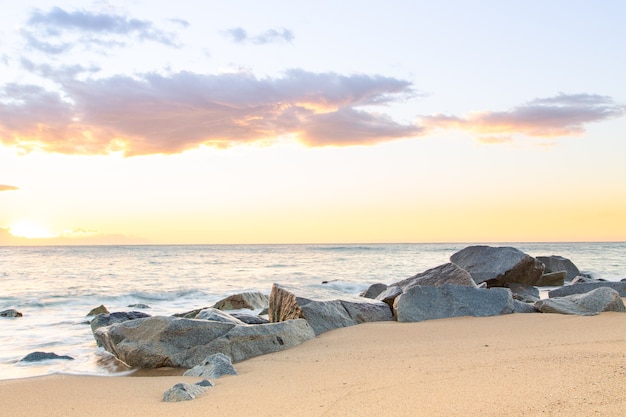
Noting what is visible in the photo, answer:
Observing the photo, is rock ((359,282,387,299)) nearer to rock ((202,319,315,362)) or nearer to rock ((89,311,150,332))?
rock ((89,311,150,332))

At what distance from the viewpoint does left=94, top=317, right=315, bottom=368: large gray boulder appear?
6.86 meters

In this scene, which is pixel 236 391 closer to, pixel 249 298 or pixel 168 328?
pixel 168 328

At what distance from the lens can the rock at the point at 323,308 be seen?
27.2ft

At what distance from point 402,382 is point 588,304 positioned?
570 centimetres

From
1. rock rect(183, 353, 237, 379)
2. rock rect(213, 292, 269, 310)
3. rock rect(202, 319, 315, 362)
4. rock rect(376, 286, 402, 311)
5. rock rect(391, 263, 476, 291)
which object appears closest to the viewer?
rock rect(183, 353, 237, 379)

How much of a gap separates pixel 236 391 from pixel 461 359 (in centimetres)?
210

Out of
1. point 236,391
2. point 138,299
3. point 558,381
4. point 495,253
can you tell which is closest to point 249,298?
point 138,299

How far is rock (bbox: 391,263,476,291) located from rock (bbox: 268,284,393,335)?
4.89ft

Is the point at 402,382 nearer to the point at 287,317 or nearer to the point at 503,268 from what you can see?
the point at 287,317

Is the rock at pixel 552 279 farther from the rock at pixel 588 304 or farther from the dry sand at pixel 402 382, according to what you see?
the dry sand at pixel 402 382

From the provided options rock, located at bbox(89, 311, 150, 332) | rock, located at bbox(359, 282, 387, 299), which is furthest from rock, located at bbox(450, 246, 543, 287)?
rock, located at bbox(89, 311, 150, 332)

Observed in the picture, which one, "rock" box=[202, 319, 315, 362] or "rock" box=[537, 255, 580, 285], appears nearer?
"rock" box=[202, 319, 315, 362]

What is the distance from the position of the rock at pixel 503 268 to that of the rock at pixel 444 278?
358 centimetres

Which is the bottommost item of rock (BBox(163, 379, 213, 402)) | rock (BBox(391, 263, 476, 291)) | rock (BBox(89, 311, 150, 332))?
rock (BBox(89, 311, 150, 332))
